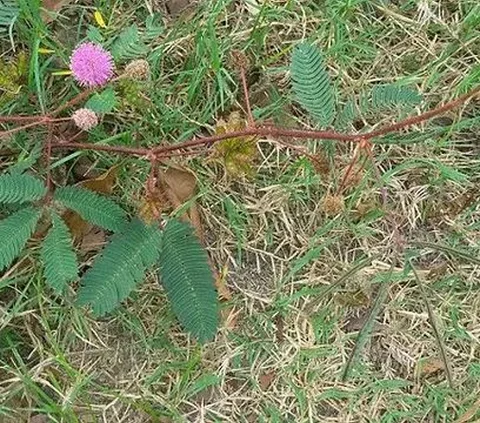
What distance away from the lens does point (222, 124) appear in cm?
191

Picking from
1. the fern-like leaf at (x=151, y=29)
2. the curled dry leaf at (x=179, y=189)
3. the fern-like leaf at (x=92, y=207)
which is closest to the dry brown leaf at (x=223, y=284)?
the curled dry leaf at (x=179, y=189)

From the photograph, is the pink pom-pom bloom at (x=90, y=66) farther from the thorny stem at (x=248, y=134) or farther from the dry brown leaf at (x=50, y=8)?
the dry brown leaf at (x=50, y=8)

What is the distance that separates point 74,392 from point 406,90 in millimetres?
1047

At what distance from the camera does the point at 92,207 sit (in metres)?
1.82

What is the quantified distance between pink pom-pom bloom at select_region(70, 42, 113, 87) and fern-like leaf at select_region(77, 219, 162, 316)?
332 mm

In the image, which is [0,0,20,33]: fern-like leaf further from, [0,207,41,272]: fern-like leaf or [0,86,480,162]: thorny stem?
[0,207,41,272]: fern-like leaf

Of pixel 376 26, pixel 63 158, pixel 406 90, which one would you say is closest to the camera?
pixel 406 90

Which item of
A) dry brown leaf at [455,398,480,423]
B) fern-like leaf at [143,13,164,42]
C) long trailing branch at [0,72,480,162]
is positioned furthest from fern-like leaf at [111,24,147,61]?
dry brown leaf at [455,398,480,423]

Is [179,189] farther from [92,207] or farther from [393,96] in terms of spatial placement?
[393,96]

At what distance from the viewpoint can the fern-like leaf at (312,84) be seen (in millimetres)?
1798

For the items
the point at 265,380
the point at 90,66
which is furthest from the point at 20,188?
the point at 265,380

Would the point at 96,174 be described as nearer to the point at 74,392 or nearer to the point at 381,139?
the point at 74,392

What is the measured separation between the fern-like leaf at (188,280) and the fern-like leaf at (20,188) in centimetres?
29

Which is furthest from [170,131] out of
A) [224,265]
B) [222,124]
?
[224,265]
